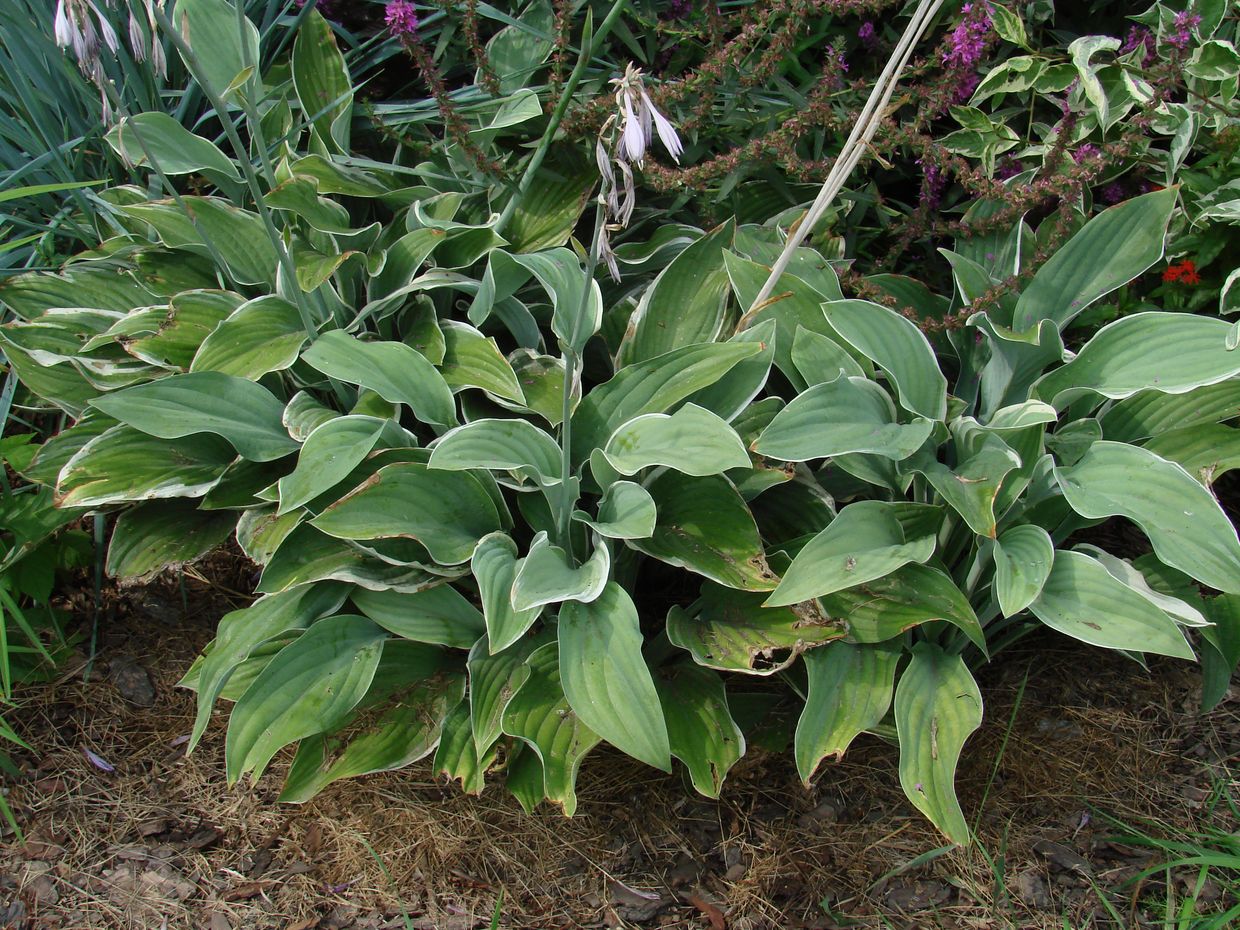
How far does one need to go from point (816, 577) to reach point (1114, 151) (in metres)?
1.05

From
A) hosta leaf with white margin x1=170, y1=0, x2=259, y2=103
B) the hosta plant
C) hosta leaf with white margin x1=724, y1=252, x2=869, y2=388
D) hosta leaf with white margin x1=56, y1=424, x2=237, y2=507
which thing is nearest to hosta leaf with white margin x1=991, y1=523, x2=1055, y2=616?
the hosta plant

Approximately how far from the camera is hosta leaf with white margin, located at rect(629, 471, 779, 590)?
175 centimetres

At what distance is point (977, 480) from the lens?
68.8 inches

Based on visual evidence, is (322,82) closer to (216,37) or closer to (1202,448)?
(216,37)

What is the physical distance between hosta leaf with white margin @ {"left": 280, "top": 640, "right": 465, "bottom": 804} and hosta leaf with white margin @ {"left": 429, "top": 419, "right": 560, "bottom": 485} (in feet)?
1.44

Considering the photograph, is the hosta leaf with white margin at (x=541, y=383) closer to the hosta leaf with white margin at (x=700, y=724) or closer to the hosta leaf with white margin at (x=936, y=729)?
the hosta leaf with white margin at (x=700, y=724)

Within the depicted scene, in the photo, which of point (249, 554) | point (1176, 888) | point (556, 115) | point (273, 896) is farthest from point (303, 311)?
point (1176, 888)

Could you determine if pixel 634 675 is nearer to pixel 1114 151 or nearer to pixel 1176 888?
pixel 1176 888

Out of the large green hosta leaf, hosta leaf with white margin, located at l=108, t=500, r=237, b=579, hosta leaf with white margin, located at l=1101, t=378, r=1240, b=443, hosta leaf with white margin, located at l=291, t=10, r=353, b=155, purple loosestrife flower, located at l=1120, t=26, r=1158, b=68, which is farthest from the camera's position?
hosta leaf with white margin, located at l=291, t=10, r=353, b=155

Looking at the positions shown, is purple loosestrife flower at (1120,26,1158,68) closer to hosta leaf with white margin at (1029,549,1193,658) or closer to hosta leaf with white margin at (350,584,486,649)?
hosta leaf with white margin at (1029,549,1193,658)

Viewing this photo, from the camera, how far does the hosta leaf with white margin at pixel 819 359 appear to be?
1896 mm

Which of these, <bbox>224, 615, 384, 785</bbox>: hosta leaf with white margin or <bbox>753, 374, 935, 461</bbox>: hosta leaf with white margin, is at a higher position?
<bbox>753, 374, 935, 461</bbox>: hosta leaf with white margin

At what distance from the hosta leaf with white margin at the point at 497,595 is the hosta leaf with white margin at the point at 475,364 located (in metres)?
0.34

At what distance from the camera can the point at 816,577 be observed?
1665 mm
